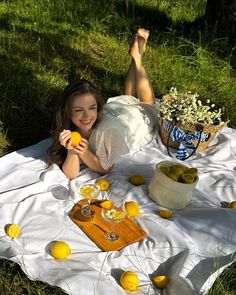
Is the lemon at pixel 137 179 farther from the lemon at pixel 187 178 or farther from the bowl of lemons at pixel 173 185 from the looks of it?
the lemon at pixel 187 178

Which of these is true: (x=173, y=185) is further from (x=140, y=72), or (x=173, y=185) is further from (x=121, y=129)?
(x=140, y=72)

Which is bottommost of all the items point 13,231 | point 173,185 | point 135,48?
point 13,231

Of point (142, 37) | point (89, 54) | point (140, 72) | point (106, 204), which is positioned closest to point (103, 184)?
point (106, 204)

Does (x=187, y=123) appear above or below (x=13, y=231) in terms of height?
above

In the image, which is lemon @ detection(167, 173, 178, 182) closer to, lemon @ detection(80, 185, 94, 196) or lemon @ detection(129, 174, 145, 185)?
lemon @ detection(129, 174, 145, 185)

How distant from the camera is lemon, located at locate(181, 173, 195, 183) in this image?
338 centimetres

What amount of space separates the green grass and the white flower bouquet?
899mm

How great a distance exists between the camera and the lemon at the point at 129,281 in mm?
2764

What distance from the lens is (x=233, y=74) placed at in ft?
18.3

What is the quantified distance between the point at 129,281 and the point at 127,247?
1.09 feet

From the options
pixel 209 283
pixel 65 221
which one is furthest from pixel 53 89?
pixel 209 283

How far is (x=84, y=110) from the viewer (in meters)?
3.58

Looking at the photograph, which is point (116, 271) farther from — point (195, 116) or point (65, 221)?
point (195, 116)

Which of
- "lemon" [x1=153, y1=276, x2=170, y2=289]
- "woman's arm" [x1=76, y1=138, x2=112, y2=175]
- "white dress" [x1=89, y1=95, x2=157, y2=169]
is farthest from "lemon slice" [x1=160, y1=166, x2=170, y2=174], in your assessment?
"lemon" [x1=153, y1=276, x2=170, y2=289]
